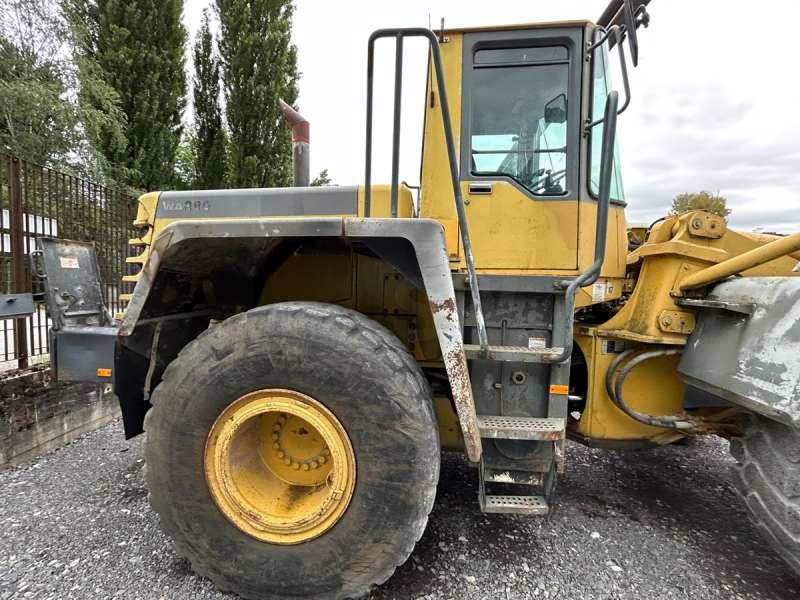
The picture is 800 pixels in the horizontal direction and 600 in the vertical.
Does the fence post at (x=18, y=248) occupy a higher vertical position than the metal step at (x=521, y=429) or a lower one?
higher

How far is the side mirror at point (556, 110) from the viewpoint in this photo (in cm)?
225

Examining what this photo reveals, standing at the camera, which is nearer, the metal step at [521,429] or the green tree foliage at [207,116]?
the metal step at [521,429]

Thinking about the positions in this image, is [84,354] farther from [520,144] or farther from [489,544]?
[520,144]

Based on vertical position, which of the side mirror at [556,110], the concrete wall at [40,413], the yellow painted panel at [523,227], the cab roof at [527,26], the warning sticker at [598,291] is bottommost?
the concrete wall at [40,413]

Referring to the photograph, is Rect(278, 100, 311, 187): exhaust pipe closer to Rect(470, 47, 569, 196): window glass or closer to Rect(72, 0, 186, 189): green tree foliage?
Rect(470, 47, 569, 196): window glass

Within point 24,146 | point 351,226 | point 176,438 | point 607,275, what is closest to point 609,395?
point 607,275

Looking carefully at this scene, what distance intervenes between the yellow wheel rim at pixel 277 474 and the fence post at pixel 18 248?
2889mm

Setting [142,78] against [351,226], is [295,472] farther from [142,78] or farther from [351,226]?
[142,78]

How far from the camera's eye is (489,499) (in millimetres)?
2193

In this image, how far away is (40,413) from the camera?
3547mm

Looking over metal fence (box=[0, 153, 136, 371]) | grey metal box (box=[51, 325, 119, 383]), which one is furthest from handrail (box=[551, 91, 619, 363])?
metal fence (box=[0, 153, 136, 371])

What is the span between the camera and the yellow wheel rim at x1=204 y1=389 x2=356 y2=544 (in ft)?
6.27

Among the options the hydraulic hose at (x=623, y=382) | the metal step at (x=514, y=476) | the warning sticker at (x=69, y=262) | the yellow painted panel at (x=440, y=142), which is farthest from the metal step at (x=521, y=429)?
the warning sticker at (x=69, y=262)

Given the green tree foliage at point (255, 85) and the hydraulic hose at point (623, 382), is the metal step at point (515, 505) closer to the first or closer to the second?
the hydraulic hose at point (623, 382)
